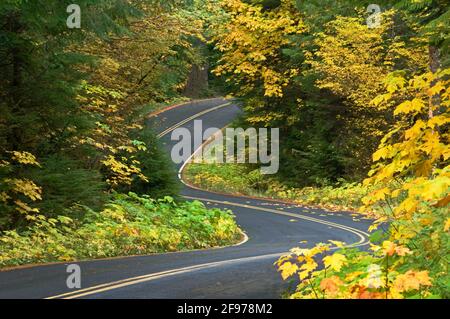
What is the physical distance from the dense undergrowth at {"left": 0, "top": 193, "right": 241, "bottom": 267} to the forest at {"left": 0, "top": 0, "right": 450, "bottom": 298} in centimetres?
5

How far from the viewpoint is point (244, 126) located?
1511 inches

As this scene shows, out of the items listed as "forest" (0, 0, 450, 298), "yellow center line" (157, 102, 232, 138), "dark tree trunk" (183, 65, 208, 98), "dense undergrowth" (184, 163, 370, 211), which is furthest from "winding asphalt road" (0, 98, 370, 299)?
"dark tree trunk" (183, 65, 208, 98)

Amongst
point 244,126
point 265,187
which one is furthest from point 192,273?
point 244,126

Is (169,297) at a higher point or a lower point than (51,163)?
lower

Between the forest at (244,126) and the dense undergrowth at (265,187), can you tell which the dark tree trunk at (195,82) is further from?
the forest at (244,126)

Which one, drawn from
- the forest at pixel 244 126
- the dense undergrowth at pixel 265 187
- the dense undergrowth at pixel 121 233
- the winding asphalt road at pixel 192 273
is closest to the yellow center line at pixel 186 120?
the dense undergrowth at pixel 265 187

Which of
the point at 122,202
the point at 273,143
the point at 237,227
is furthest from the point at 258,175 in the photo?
the point at 122,202

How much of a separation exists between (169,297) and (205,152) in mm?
38755

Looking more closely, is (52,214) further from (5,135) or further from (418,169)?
(418,169)

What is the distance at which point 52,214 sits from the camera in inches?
595

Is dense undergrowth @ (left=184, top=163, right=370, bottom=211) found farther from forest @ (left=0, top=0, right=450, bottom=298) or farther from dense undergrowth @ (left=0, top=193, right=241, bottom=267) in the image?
dense undergrowth @ (left=0, top=193, right=241, bottom=267)

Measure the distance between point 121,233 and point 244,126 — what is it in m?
22.9

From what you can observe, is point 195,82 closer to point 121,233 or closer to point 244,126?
point 244,126

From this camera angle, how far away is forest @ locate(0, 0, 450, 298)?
7.20 meters
